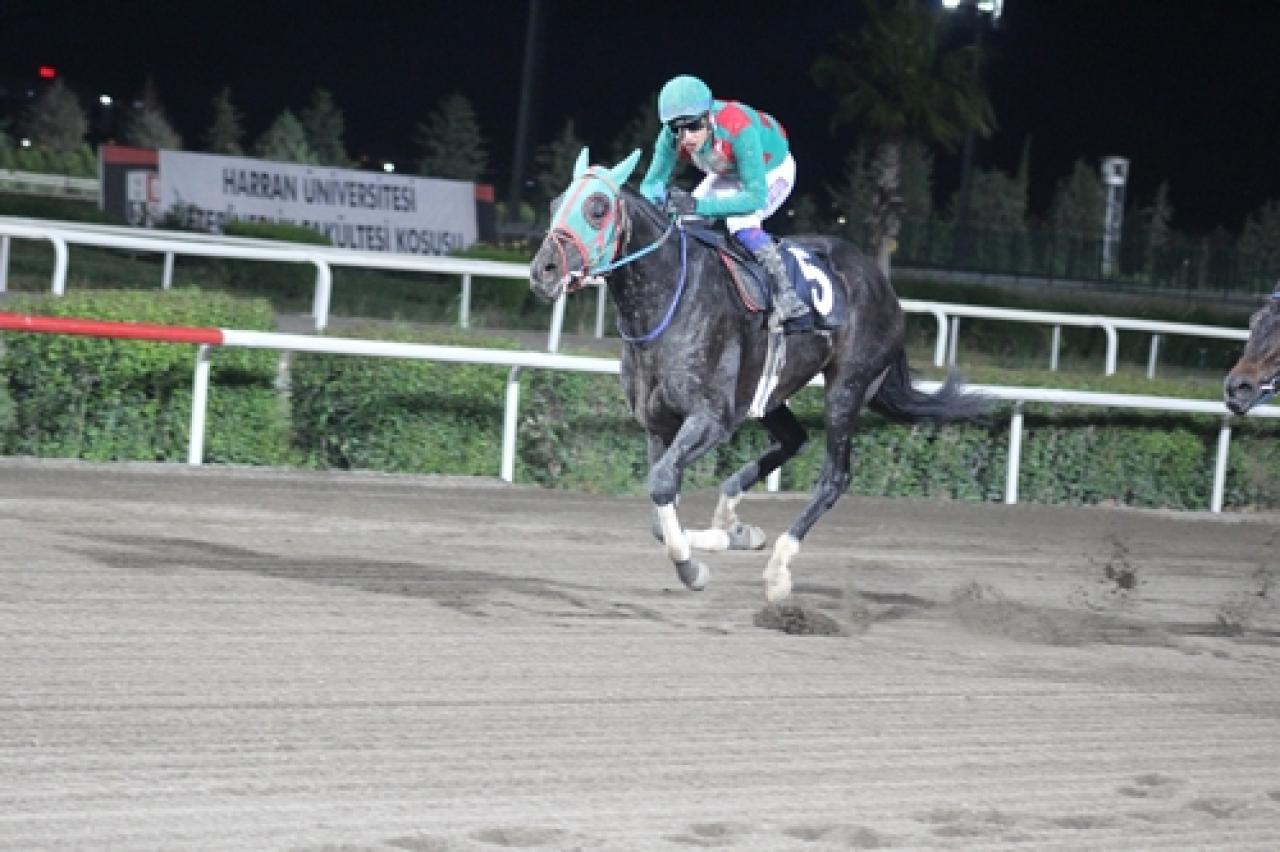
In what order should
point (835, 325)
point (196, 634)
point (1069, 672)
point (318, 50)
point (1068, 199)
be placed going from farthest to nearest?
point (318, 50), point (1068, 199), point (835, 325), point (1069, 672), point (196, 634)

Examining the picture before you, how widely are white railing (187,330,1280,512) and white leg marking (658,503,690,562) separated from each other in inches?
103

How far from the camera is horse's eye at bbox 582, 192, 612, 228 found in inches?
260

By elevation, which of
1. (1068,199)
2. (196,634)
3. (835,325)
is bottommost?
(196,634)

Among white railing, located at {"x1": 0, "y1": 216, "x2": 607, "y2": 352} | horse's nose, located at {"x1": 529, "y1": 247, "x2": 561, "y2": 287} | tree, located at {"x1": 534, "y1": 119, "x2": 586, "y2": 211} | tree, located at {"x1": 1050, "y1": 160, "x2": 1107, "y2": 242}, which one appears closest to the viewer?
horse's nose, located at {"x1": 529, "y1": 247, "x2": 561, "y2": 287}

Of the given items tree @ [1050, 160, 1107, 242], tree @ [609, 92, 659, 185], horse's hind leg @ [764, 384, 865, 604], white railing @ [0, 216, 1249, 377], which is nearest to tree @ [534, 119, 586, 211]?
tree @ [609, 92, 659, 185]

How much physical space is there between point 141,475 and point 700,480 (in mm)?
2964

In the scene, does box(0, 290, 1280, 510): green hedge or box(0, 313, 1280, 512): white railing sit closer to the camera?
box(0, 313, 1280, 512): white railing

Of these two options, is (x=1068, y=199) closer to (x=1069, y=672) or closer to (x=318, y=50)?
(x=318, y=50)

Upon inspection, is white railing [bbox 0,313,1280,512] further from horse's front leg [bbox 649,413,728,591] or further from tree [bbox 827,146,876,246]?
tree [bbox 827,146,876,246]

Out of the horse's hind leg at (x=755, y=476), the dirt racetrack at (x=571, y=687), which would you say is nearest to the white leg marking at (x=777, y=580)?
the dirt racetrack at (x=571, y=687)

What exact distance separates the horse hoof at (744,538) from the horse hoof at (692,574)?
0.33 m

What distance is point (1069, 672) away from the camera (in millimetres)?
6340

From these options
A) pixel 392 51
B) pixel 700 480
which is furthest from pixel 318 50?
pixel 700 480

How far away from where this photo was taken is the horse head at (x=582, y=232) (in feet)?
21.2
